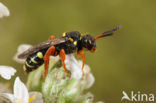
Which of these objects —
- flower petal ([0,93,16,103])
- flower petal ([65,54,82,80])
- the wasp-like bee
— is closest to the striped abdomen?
→ the wasp-like bee

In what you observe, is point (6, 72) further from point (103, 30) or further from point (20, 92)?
point (103, 30)

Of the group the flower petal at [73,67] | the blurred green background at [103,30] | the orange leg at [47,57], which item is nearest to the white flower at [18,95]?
the orange leg at [47,57]

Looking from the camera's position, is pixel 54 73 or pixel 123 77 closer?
pixel 54 73

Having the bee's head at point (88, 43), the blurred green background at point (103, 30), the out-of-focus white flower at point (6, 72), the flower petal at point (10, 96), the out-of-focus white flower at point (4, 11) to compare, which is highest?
Result: the blurred green background at point (103, 30)

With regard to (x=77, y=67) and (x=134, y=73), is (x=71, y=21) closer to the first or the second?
(x=134, y=73)

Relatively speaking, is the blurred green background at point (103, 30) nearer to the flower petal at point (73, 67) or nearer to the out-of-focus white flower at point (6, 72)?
the flower petal at point (73, 67)

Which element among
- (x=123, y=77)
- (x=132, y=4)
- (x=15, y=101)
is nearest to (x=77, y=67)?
(x=15, y=101)

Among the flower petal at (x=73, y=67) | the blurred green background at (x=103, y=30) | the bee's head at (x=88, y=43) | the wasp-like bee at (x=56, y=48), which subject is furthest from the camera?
the blurred green background at (x=103, y=30)
